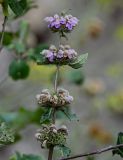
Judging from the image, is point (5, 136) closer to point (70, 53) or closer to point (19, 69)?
point (70, 53)

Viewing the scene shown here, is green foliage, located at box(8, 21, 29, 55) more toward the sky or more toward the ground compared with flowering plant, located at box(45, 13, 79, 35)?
more toward the sky

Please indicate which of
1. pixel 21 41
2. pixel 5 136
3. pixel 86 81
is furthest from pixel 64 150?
pixel 86 81

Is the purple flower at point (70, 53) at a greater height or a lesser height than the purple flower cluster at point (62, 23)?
lesser

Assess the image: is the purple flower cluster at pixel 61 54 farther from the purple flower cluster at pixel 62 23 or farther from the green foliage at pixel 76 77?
the green foliage at pixel 76 77

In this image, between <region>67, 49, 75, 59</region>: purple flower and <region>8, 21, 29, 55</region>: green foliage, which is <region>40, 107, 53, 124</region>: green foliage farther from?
<region>8, 21, 29, 55</region>: green foliage

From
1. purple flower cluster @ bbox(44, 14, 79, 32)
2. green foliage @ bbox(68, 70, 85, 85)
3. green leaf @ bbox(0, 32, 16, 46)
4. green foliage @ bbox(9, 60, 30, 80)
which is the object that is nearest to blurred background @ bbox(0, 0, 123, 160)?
green foliage @ bbox(68, 70, 85, 85)

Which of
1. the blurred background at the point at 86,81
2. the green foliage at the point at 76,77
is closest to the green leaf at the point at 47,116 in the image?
the blurred background at the point at 86,81

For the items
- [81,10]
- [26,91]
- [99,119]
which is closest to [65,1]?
[81,10]
